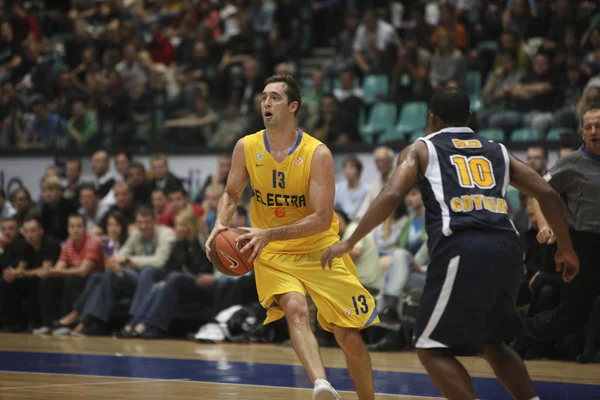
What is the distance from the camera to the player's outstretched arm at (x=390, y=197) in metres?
4.35

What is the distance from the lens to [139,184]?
12305mm

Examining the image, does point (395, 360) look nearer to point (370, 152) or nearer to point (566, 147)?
point (566, 147)

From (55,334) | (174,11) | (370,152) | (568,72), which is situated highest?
(174,11)

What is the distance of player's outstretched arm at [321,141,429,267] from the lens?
435 cm

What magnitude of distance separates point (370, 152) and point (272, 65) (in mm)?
3372

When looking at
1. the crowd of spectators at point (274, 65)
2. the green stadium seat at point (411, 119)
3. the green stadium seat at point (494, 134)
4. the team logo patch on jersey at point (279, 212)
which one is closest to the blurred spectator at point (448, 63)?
the crowd of spectators at point (274, 65)

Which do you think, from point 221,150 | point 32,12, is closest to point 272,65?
point 221,150

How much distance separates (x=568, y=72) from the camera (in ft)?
36.4

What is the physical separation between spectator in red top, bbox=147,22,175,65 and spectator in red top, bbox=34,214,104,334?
16.4 feet

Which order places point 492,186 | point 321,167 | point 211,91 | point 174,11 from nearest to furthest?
point 492,186
point 321,167
point 211,91
point 174,11

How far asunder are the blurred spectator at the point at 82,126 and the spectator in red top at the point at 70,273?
10.5ft

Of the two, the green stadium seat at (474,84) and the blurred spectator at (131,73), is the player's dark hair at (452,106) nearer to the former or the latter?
the green stadium seat at (474,84)

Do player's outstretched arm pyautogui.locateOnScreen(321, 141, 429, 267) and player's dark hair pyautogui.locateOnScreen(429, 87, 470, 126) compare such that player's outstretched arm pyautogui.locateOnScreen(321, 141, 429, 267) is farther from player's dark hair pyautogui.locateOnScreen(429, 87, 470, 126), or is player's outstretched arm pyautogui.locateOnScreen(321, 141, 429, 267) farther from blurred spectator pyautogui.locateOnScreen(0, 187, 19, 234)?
blurred spectator pyautogui.locateOnScreen(0, 187, 19, 234)

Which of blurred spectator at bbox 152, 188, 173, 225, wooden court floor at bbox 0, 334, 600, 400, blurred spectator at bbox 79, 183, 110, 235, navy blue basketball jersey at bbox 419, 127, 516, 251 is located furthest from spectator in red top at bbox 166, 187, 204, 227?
navy blue basketball jersey at bbox 419, 127, 516, 251
